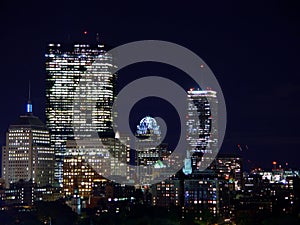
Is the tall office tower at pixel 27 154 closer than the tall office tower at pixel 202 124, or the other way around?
the tall office tower at pixel 27 154

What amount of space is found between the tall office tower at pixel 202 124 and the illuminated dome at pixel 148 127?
5.61 metres

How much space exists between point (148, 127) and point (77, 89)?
9701mm

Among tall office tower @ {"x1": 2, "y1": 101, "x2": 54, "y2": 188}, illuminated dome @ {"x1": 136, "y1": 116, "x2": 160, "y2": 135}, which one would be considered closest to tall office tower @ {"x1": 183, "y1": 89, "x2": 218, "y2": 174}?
illuminated dome @ {"x1": 136, "y1": 116, "x2": 160, "y2": 135}

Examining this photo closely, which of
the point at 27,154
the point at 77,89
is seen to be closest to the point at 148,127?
the point at 77,89

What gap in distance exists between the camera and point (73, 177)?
3287 inches

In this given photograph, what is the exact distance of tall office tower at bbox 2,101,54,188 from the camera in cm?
8875

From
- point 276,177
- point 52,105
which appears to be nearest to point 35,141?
point 52,105

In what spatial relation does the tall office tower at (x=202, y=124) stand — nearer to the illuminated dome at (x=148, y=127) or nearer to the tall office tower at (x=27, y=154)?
the illuminated dome at (x=148, y=127)

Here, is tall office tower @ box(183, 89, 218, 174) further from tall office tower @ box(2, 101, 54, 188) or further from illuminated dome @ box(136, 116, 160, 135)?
tall office tower @ box(2, 101, 54, 188)

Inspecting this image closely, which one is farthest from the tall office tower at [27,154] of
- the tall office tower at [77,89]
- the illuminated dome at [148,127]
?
the illuminated dome at [148,127]

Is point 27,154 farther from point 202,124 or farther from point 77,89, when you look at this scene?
point 202,124

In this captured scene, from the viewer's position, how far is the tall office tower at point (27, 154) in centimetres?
8875

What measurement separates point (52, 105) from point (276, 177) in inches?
1014

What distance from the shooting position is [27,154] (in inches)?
3536
